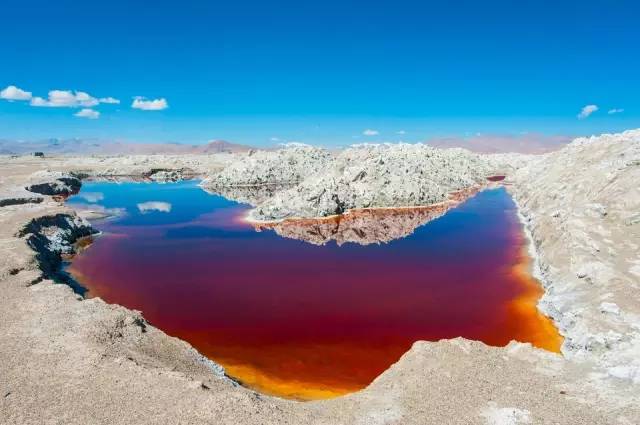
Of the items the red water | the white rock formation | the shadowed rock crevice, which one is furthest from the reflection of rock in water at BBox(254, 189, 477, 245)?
the shadowed rock crevice

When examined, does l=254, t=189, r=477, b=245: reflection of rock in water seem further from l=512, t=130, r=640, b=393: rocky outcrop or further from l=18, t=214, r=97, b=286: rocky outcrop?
l=18, t=214, r=97, b=286: rocky outcrop

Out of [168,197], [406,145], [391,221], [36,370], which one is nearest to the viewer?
[36,370]

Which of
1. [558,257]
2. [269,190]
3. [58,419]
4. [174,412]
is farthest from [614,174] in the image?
[269,190]

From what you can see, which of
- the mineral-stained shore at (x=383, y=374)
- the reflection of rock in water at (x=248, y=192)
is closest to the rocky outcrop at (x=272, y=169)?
the reflection of rock in water at (x=248, y=192)

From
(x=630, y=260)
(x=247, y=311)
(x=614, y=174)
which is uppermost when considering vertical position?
(x=614, y=174)

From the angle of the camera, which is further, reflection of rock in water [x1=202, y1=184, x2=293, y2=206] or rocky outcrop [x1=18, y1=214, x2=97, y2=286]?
reflection of rock in water [x1=202, y1=184, x2=293, y2=206]

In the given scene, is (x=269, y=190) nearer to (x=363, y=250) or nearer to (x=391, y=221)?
(x=391, y=221)
